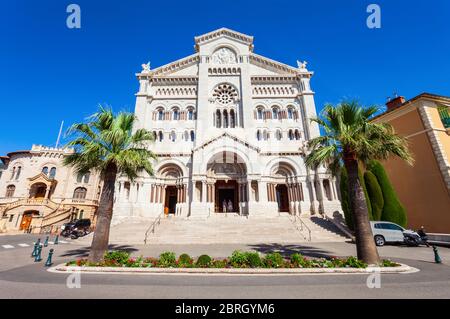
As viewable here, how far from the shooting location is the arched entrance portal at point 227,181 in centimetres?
2491

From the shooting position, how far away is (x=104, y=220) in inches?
385

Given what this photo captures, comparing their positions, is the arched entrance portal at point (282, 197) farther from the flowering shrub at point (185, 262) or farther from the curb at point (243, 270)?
the flowering shrub at point (185, 262)

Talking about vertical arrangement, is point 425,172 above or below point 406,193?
above

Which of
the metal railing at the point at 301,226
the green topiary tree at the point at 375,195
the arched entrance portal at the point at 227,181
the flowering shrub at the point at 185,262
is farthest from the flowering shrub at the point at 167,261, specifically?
the green topiary tree at the point at 375,195

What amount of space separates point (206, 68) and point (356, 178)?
27064 millimetres

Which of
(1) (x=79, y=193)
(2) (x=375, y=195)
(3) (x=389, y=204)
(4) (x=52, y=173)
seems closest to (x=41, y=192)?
(4) (x=52, y=173)

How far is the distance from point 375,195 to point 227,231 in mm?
12393

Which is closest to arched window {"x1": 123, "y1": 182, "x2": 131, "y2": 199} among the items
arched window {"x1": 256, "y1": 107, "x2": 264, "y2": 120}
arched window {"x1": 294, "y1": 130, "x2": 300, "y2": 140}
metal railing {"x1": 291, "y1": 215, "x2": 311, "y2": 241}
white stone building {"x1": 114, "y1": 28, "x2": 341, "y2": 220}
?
white stone building {"x1": 114, "y1": 28, "x2": 341, "y2": 220}
